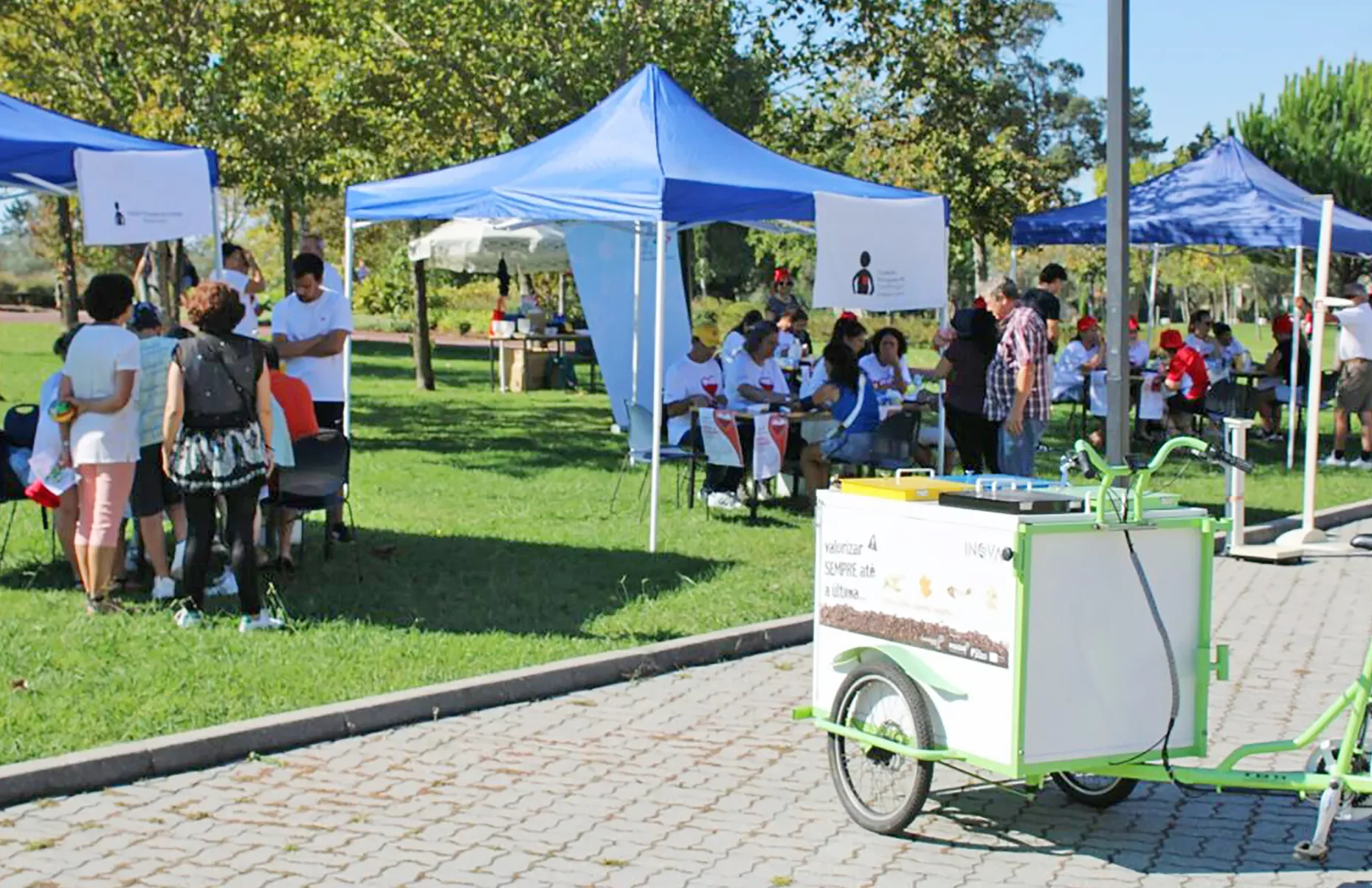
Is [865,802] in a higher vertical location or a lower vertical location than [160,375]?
lower

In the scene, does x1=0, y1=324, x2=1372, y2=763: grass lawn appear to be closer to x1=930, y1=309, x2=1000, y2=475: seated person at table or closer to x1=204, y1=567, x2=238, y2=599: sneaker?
x1=204, y1=567, x2=238, y2=599: sneaker

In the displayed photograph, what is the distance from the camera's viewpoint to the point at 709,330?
45.8 feet

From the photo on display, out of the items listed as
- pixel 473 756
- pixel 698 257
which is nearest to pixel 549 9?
pixel 473 756

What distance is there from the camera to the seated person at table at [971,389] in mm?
12016

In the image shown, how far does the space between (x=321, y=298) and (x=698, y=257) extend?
49642 millimetres

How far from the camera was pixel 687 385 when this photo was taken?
1262 centimetres

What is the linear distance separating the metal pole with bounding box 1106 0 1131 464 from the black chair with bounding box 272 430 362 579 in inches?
171

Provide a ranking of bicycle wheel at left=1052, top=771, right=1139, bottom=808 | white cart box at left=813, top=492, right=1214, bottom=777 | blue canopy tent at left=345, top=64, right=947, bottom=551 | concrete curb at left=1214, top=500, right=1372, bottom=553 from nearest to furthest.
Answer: white cart box at left=813, top=492, right=1214, bottom=777 → bicycle wheel at left=1052, top=771, right=1139, bottom=808 → blue canopy tent at left=345, top=64, right=947, bottom=551 → concrete curb at left=1214, top=500, right=1372, bottom=553

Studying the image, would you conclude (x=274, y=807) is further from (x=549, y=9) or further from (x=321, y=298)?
(x=549, y=9)

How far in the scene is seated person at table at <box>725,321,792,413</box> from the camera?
12531mm

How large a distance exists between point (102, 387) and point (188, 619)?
1.25m

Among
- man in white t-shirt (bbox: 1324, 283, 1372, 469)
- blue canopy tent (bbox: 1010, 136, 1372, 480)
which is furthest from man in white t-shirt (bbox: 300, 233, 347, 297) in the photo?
man in white t-shirt (bbox: 1324, 283, 1372, 469)

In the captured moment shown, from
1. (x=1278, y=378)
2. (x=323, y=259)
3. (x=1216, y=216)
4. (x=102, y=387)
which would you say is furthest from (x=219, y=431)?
(x=1278, y=378)

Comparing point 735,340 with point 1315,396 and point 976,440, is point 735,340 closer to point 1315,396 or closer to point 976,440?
point 976,440
